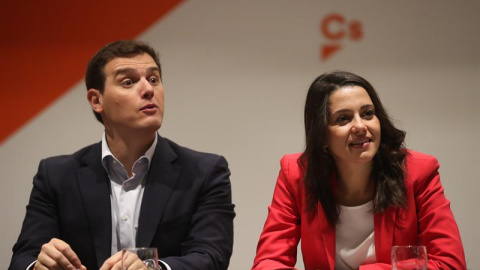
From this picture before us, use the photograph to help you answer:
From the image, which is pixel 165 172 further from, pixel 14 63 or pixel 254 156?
pixel 14 63

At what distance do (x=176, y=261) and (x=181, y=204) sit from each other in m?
0.34

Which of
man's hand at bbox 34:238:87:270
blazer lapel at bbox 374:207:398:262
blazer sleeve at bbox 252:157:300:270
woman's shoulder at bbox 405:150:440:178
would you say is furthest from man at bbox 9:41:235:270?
woman's shoulder at bbox 405:150:440:178

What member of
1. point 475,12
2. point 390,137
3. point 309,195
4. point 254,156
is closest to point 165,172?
point 309,195

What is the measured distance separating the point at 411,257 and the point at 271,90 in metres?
2.39

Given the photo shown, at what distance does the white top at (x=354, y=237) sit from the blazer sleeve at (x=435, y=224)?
212mm

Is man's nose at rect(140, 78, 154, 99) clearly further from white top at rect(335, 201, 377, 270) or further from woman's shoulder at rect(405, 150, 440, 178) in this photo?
woman's shoulder at rect(405, 150, 440, 178)

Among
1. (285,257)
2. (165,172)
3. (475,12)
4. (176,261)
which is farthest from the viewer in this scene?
(475,12)

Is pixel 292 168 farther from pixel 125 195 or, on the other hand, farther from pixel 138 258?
pixel 138 258

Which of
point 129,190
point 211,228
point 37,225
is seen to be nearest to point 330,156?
point 211,228

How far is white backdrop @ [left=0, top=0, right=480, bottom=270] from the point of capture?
4066 mm

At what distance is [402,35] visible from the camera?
410cm

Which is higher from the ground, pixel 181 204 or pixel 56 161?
pixel 56 161

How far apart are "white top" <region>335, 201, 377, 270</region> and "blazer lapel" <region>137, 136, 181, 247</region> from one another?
77 cm

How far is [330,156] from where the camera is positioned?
8.95 feet
